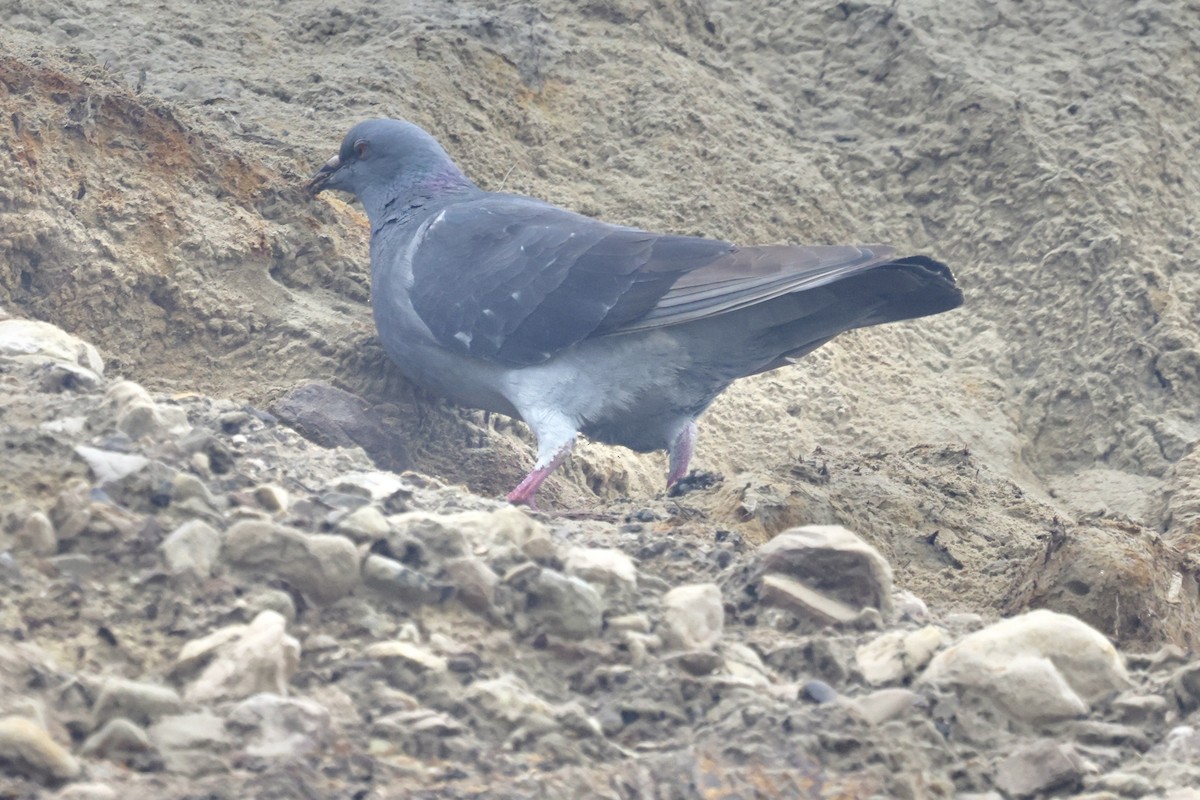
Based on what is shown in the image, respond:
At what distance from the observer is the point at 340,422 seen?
5371 millimetres

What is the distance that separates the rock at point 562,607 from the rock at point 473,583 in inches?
3.2

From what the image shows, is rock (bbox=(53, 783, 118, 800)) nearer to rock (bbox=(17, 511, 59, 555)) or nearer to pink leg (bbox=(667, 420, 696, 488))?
rock (bbox=(17, 511, 59, 555))

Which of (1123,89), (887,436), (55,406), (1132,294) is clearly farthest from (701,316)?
(1123,89)

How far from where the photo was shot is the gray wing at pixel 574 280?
530cm

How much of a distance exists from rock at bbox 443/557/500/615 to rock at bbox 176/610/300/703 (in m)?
0.43

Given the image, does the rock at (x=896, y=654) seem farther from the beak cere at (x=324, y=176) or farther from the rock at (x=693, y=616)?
the beak cere at (x=324, y=176)

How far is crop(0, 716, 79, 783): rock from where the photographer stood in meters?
2.32

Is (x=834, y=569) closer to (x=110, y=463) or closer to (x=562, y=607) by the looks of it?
(x=562, y=607)

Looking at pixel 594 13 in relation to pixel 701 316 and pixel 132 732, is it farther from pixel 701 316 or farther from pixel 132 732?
pixel 132 732

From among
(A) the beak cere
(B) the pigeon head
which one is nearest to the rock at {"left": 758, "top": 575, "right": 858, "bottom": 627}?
(B) the pigeon head

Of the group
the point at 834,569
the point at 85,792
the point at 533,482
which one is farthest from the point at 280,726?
the point at 533,482

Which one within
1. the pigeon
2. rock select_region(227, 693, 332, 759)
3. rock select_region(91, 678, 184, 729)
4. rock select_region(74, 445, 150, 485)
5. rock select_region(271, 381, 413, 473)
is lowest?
rock select_region(271, 381, 413, 473)

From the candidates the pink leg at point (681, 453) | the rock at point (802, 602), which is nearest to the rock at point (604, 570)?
the rock at point (802, 602)

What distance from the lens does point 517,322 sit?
5.54m
